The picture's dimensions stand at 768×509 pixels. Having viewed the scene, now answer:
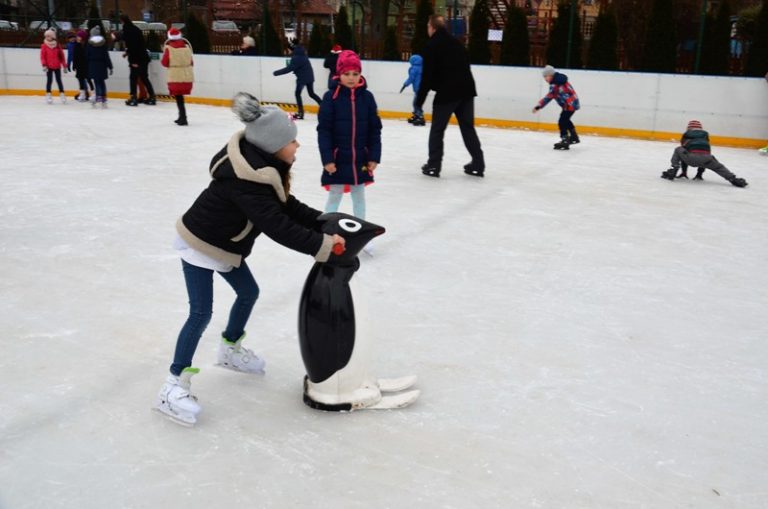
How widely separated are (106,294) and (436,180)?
13.7ft

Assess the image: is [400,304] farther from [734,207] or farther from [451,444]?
[734,207]

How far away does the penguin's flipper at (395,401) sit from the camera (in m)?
2.84

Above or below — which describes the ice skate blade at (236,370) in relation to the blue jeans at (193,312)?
below

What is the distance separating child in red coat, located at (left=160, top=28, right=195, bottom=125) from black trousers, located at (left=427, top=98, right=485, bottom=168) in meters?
4.93

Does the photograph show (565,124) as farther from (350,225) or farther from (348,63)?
(350,225)

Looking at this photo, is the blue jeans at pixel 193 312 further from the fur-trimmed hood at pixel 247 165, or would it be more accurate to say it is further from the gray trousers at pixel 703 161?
the gray trousers at pixel 703 161

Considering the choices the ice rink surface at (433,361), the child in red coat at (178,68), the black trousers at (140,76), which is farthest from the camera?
the black trousers at (140,76)

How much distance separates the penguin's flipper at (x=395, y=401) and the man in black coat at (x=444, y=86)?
5.01 m

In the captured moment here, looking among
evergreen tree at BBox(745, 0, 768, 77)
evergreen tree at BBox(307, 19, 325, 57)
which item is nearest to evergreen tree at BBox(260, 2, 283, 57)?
evergreen tree at BBox(307, 19, 325, 57)

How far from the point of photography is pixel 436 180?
24.8ft

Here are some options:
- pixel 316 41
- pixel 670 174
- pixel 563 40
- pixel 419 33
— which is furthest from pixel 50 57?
pixel 670 174

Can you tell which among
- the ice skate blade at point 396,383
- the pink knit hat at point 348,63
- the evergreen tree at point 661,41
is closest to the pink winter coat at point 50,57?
the evergreen tree at point 661,41

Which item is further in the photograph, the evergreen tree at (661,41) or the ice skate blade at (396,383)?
the evergreen tree at (661,41)

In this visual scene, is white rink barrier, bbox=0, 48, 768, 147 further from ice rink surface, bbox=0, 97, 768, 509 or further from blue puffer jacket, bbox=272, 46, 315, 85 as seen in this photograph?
ice rink surface, bbox=0, 97, 768, 509
